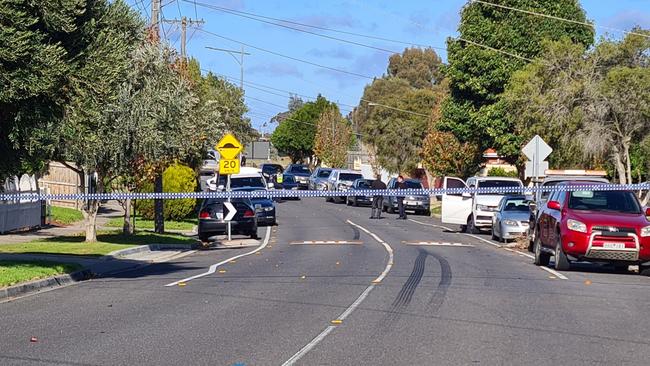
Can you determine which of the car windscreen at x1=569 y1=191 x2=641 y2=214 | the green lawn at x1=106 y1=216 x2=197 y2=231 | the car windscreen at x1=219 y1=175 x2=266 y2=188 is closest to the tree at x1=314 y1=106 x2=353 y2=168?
the car windscreen at x1=219 y1=175 x2=266 y2=188

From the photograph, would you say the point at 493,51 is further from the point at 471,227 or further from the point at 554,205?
the point at 554,205

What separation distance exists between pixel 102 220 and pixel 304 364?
1150 inches

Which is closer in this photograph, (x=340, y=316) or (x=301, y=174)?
(x=340, y=316)

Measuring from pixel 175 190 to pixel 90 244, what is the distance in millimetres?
14194

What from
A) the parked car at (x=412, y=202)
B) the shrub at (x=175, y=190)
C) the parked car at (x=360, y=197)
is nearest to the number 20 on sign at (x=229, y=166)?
the shrub at (x=175, y=190)

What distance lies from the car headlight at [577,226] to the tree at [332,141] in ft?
252

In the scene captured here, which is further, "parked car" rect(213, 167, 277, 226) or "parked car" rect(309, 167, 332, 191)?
"parked car" rect(309, 167, 332, 191)

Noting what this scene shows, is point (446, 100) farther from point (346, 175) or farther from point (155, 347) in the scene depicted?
point (155, 347)

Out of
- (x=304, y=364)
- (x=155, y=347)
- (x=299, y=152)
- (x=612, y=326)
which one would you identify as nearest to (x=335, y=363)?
(x=304, y=364)

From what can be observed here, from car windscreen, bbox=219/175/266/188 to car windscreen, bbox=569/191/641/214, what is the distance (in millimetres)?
24698

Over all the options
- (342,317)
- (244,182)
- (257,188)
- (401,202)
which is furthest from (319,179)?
(342,317)

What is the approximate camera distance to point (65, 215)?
36.7 m

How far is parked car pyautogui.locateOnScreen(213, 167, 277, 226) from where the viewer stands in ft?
128

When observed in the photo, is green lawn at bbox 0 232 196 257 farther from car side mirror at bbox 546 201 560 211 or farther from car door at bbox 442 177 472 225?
car door at bbox 442 177 472 225
